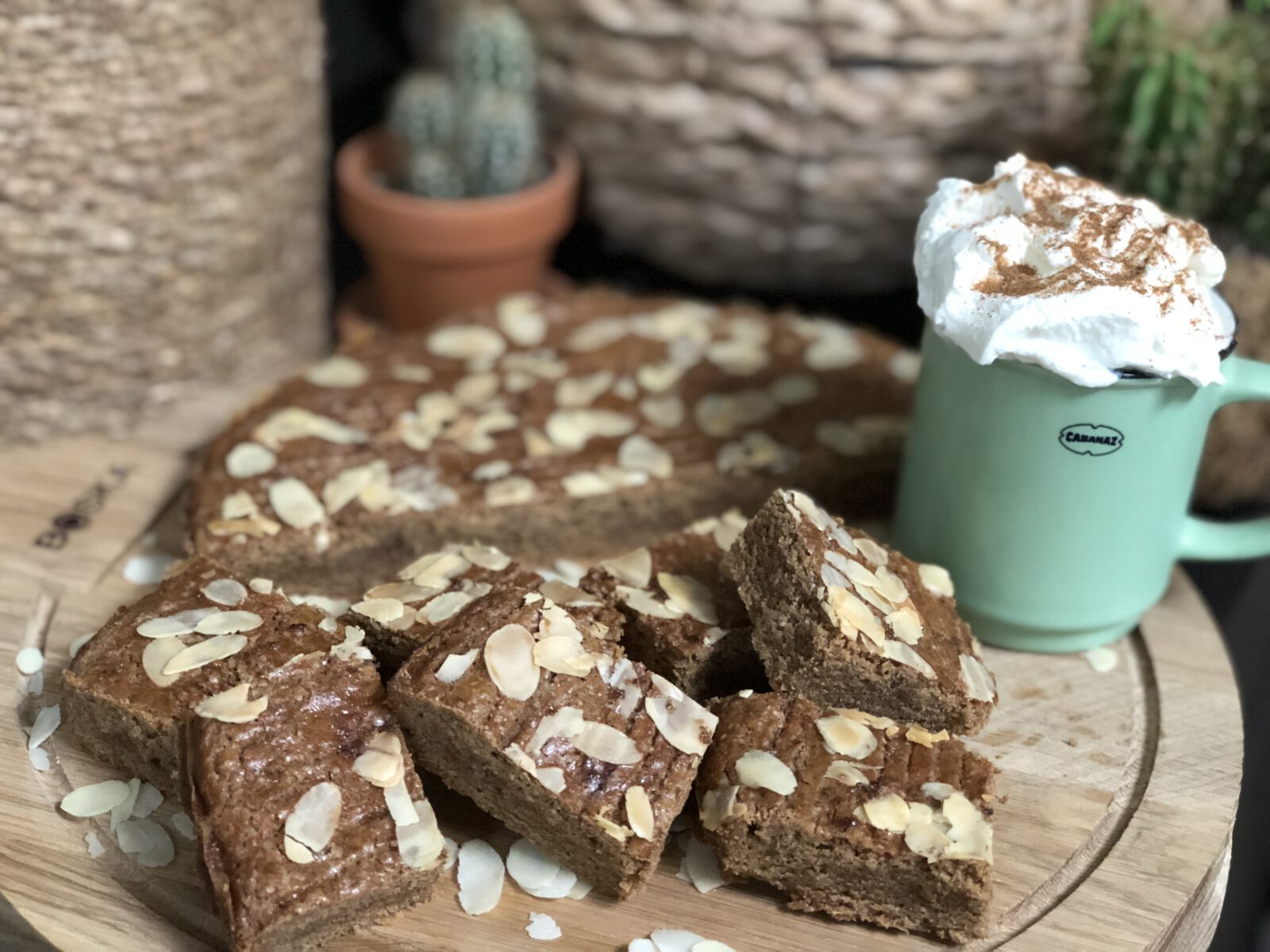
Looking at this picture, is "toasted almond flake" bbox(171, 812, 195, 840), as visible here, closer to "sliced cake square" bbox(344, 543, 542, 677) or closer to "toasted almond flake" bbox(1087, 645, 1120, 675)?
"sliced cake square" bbox(344, 543, 542, 677)

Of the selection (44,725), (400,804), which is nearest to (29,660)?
(44,725)

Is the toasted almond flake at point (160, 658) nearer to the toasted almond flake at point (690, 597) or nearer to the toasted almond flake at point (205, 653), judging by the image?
the toasted almond flake at point (205, 653)

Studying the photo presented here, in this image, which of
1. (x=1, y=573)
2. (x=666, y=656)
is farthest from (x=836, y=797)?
(x=1, y=573)

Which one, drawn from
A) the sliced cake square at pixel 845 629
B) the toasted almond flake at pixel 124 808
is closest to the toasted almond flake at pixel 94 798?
the toasted almond flake at pixel 124 808

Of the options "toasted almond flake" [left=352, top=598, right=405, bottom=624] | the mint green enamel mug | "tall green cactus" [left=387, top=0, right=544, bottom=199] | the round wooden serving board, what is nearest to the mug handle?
the mint green enamel mug

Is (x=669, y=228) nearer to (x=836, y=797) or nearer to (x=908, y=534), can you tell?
(x=908, y=534)
